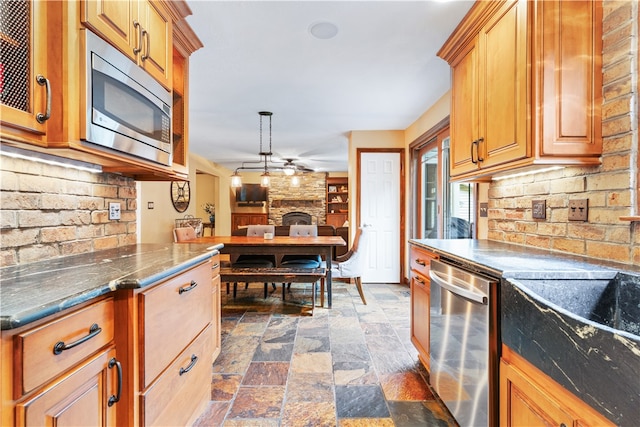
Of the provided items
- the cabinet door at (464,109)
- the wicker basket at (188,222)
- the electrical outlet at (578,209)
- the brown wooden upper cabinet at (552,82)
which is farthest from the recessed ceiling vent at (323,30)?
the wicker basket at (188,222)

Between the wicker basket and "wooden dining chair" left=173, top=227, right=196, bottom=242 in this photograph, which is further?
the wicker basket

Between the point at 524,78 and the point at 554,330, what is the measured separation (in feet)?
3.91

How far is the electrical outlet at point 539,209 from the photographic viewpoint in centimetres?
171

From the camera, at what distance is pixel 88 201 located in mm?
1643

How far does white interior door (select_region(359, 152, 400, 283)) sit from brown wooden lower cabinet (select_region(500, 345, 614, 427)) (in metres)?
3.52

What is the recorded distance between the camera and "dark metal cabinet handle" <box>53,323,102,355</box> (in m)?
0.75

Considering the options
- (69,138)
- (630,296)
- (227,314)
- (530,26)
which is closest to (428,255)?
(630,296)

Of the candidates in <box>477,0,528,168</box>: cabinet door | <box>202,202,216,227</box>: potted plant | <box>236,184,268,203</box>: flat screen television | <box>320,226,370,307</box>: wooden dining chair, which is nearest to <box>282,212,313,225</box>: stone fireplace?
<box>236,184,268,203</box>: flat screen television

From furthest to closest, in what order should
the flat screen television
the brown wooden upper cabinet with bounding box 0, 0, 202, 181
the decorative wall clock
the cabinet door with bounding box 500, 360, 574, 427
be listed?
the flat screen television → the decorative wall clock → the brown wooden upper cabinet with bounding box 0, 0, 202, 181 → the cabinet door with bounding box 500, 360, 574, 427

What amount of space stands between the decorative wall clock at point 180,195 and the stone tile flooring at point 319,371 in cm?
344

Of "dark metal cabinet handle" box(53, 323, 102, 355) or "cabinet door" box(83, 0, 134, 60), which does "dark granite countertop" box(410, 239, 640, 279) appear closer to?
"dark metal cabinet handle" box(53, 323, 102, 355)

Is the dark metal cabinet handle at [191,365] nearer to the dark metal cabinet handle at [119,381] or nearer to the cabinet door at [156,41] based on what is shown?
the dark metal cabinet handle at [119,381]

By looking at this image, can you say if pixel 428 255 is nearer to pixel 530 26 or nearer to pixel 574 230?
pixel 574 230

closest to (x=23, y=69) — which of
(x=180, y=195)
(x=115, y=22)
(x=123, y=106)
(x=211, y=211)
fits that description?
(x=123, y=106)
